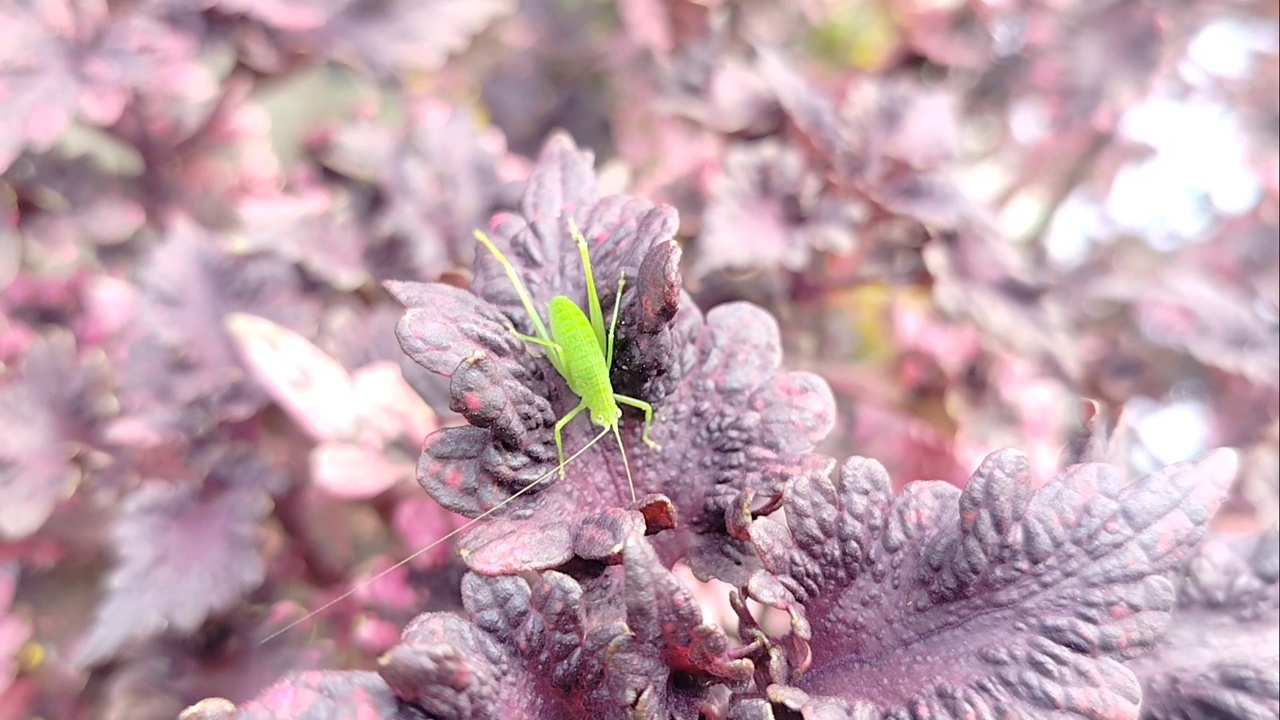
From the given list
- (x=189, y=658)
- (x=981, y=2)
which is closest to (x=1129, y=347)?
(x=981, y=2)

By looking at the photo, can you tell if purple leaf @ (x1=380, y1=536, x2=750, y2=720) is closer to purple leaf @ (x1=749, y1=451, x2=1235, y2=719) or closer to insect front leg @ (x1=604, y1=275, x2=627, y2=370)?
purple leaf @ (x1=749, y1=451, x2=1235, y2=719)

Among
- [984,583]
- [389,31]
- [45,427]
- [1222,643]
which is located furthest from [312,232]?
A: [1222,643]

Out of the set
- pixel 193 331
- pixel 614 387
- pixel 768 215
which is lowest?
pixel 193 331

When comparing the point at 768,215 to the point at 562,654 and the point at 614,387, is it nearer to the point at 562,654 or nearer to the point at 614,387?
the point at 614,387

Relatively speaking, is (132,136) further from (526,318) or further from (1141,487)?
(1141,487)

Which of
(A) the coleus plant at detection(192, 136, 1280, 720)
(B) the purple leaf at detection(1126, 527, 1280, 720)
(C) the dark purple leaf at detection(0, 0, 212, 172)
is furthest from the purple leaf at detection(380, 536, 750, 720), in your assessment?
(C) the dark purple leaf at detection(0, 0, 212, 172)
